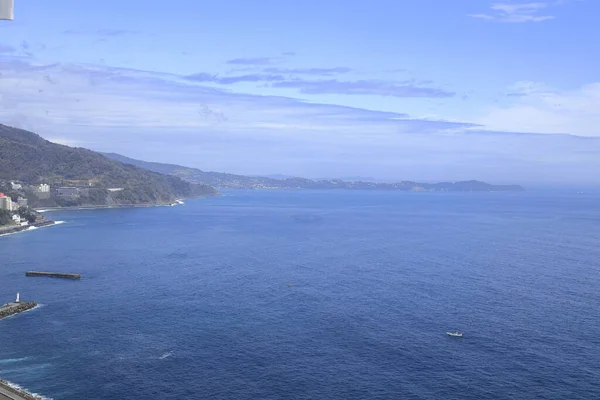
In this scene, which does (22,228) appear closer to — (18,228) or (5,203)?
(18,228)

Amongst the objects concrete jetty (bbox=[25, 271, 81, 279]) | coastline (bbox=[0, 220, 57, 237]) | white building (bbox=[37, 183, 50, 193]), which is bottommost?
concrete jetty (bbox=[25, 271, 81, 279])

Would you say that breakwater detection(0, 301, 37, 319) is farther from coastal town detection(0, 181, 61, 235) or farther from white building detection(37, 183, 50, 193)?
white building detection(37, 183, 50, 193)

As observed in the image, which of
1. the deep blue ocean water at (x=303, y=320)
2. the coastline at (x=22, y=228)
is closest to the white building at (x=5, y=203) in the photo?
the coastline at (x=22, y=228)

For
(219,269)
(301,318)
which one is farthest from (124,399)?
(219,269)

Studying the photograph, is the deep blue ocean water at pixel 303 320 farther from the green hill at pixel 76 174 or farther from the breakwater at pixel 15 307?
the green hill at pixel 76 174

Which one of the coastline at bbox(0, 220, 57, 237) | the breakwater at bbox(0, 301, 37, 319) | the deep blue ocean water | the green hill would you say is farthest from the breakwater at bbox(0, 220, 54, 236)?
the breakwater at bbox(0, 301, 37, 319)

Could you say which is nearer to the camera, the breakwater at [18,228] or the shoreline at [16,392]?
the shoreline at [16,392]
